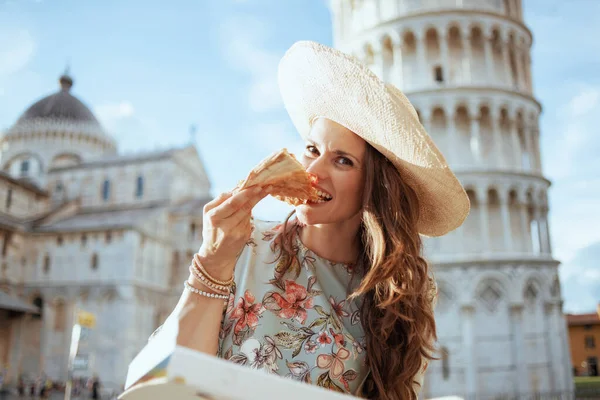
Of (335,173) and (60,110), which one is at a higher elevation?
(60,110)

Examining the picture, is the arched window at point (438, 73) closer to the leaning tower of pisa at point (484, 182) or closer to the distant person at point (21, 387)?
the leaning tower of pisa at point (484, 182)

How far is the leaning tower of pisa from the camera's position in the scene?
1930 cm

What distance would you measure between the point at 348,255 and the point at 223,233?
0.67 m

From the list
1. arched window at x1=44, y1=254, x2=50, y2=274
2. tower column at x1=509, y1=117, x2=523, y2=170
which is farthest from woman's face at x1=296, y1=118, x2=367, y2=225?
arched window at x1=44, y1=254, x2=50, y2=274

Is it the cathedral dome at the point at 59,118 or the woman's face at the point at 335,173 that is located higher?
the cathedral dome at the point at 59,118

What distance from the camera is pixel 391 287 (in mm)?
1752

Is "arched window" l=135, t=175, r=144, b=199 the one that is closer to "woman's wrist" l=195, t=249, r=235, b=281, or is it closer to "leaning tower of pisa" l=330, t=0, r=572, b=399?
"leaning tower of pisa" l=330, t=0, r=572, b=399

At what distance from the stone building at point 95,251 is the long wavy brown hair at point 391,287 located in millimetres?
25385

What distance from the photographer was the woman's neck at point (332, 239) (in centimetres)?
193

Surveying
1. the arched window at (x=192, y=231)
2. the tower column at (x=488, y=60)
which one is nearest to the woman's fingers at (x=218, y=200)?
the tower column at (x=488, y=60)

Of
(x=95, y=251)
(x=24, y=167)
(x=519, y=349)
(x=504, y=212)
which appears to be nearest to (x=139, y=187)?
(x=95, y=251)

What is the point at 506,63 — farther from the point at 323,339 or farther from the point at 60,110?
the point at 60,110

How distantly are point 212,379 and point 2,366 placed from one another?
3415 cm

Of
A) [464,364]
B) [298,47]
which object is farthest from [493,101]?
[298,47]
